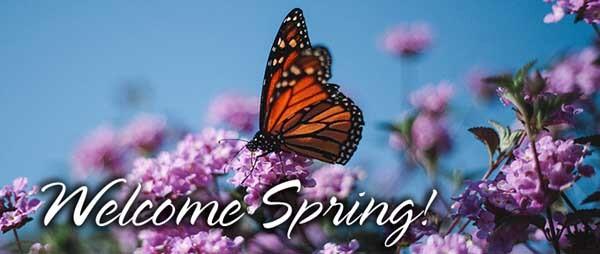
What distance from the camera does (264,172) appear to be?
1849mm

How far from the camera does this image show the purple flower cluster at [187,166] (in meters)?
2.04

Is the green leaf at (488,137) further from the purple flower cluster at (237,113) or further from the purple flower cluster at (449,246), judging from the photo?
the purple flower cluster at (237,113)

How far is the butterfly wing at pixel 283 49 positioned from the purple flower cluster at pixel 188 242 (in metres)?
0.54

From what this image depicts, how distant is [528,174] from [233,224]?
83 cm

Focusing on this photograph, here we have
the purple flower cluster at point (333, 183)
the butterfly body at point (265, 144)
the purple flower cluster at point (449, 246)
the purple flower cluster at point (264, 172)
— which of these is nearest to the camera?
the purple flower cluster at point (449, 246)

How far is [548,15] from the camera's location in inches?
81.5

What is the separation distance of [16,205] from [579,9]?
179 cm

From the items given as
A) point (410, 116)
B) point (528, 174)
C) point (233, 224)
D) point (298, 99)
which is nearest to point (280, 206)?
point (233, 224)

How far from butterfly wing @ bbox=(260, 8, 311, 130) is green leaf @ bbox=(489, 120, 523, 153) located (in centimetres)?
66

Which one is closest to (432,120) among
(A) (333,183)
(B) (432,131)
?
(B) (432,131)

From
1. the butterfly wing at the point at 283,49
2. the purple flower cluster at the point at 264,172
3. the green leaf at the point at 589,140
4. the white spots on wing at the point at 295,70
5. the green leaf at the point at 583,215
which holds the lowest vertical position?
the green leaf at the point at 583,215

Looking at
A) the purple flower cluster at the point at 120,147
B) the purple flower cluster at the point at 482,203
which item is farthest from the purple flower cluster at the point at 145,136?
the purple flower cluster at the point at 482,203

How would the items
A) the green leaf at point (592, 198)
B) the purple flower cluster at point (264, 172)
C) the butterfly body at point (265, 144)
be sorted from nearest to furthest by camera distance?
1. the green leaf at point (592, 198)
2. the purple flower cluster at point (264, 172)
3. the butterfly body at point (265, 144)

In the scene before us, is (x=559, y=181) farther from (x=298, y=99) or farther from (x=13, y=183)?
(x=13, y=183)
